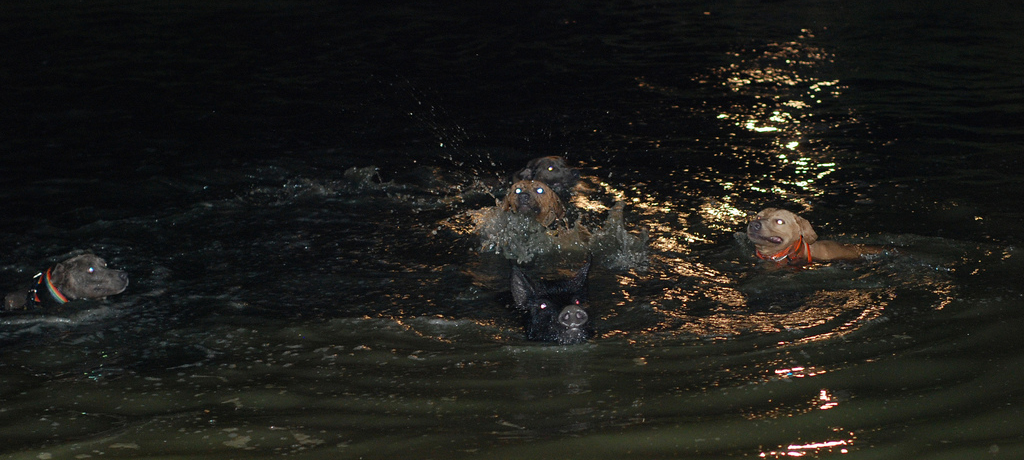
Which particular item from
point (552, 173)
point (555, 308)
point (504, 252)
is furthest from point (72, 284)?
point (552, 173)

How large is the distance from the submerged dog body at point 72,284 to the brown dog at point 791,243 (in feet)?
18.8

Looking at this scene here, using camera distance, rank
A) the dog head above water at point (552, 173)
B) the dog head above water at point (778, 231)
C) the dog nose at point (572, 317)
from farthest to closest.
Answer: the dog head above water at point (552, 173)
the dog head above water at point (778, 231)
the dog nose at point (572, 317)

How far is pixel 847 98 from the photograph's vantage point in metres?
15.4

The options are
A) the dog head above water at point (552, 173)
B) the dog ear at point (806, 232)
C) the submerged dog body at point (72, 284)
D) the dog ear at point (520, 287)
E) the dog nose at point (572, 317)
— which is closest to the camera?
the dog nose at point (572, 317)

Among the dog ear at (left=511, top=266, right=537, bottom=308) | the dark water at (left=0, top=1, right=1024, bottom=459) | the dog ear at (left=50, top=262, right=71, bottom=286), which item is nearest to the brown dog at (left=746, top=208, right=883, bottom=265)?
the dark water at (left=0, top=1, right=1024, bottom=459)

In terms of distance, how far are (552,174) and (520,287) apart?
12.9 ft

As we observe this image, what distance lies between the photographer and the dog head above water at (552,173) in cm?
1088

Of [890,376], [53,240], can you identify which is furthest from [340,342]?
[53,240]

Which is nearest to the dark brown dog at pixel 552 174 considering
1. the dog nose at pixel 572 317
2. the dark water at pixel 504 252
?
the dark water at pixel 504 252

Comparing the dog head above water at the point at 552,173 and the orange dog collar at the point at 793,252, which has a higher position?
the dog head above water at the point at 552,173

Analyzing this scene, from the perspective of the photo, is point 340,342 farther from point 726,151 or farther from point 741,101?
point 741,101

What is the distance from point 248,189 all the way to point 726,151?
669 cm

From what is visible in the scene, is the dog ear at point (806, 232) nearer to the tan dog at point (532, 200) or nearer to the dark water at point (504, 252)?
the dark water at point (504, 252)

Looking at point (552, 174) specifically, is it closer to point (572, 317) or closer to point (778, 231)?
point (778, 231)
